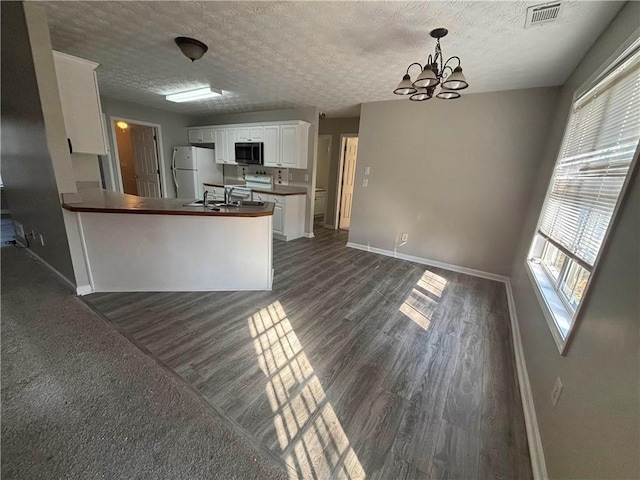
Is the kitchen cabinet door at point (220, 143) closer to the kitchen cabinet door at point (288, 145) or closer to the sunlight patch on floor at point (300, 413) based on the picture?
the kitchen cabinet door at point (288, 145)

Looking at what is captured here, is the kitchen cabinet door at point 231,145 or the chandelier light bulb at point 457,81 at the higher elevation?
the chandelier light bulb at point 457,81

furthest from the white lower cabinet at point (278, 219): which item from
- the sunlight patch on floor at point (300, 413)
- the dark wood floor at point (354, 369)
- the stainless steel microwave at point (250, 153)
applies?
the sunlight patch on floor at point (300, 413)

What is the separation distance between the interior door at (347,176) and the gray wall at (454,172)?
3.97ft

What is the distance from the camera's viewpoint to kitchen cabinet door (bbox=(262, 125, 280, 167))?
15.6ft

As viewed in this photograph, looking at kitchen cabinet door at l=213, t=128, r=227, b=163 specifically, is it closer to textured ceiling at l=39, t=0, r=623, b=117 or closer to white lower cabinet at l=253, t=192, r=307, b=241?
white lower cabinet at l=253, t=192, r=307, b=241

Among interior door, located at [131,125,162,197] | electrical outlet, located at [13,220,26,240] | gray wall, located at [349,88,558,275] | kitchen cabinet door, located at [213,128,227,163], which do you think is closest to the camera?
gray wall, located at [349,88,558,275]

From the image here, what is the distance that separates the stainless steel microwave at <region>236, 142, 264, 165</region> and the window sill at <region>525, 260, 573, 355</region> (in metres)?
4.52

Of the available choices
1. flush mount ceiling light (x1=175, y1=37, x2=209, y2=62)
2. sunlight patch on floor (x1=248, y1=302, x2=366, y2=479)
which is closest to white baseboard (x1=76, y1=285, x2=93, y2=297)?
sunlight patch on floor (x1=248, y1=302, x2=366, y2=479)

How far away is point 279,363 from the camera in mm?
1821

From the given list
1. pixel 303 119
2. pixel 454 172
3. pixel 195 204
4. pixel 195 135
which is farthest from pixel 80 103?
pixel 454 172

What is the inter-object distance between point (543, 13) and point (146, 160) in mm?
6935

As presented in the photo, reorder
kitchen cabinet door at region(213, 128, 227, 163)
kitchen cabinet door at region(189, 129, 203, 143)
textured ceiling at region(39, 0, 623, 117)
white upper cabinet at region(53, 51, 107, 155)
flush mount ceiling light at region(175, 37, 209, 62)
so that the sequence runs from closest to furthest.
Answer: textured ceiling at region(39, 0, 623, 117), flush mount ceiling light at region(175, 37, 209, 62), white upper cabinet at region(53, 51, 107, 155), kitchen cabinet door at region(213, 128, 227, 163), kitchen cabinet door at region(189, 129, 203, 143)

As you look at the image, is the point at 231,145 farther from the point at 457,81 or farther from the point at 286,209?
the point at 457,81

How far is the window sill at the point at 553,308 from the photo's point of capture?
4.56 ft
